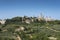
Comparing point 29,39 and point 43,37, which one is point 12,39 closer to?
point 29,39

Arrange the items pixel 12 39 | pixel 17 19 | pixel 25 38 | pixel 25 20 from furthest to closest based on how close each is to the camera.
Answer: pixel 17 19 → pixel 25 20 → pixel 25 38 → pixel 12 39

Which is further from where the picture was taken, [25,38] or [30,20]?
[30,20]

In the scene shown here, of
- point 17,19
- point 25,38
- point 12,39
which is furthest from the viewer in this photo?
point 17,19

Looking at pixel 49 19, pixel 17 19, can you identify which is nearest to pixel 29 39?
pixel 17 19

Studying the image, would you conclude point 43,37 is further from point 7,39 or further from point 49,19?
point 49,19

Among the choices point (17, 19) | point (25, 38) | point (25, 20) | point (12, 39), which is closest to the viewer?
point (12, 39)

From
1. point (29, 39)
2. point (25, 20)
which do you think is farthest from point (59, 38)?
point (25, 20)

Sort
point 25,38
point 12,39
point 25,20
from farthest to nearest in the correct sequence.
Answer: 1. point 25,20
2. point 25,38
3. point 12,39

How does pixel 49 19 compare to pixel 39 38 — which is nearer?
pixel 39 38

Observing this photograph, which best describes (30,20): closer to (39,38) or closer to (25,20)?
(25,20)
